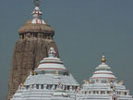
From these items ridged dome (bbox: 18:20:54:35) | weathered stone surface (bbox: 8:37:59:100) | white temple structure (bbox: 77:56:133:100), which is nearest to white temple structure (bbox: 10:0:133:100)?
white temple structure (bbox: 77:56:133:100)

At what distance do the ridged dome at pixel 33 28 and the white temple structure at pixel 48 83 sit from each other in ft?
86.2

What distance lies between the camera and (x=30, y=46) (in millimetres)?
98500

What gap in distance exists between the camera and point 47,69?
70.6m

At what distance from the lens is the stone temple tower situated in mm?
97250

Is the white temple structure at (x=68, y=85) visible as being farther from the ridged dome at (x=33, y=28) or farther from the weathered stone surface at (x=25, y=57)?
the ridged dome at (x=33, y=28)

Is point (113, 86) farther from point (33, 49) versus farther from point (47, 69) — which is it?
point (33, 49)

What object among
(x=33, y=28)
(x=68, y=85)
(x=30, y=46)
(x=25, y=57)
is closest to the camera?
(x=68, y=85)

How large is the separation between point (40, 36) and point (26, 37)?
275cm

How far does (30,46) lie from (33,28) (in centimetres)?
353

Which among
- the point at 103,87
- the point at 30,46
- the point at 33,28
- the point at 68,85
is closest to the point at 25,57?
the point at 30,46

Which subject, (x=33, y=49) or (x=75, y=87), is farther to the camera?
(x=33, y=49)

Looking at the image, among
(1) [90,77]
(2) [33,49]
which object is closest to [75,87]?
A: (1) [90,77]

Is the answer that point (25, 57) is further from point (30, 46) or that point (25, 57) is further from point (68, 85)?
point (68, 85)

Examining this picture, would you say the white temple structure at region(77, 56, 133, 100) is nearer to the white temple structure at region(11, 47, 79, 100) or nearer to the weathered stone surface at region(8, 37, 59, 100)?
the white temple structure at region(11, 47, 79, 100)
